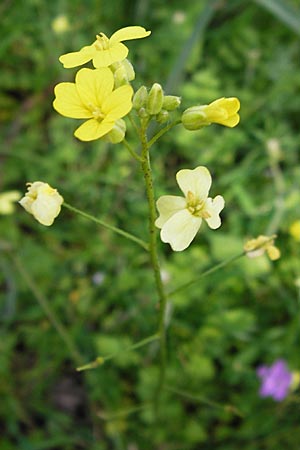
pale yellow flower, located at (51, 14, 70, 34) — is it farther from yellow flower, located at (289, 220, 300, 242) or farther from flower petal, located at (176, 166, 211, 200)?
flower petal, located at (176, 166, 211, 200)

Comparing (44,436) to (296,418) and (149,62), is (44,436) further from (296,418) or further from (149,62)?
(149,62)

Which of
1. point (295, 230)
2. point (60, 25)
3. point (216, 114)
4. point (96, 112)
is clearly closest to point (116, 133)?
point (96, 112)

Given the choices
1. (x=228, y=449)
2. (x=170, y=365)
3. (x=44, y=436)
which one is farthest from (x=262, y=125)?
(x=44, y=436)

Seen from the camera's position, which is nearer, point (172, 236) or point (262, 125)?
point (172, 236)

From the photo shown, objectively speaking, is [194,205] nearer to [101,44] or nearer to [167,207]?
→ [167,207]

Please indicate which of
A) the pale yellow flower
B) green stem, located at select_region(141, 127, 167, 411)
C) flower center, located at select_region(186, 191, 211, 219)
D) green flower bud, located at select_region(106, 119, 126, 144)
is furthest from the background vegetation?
green flower bud, located at select_region(106, 119, 126, 144)

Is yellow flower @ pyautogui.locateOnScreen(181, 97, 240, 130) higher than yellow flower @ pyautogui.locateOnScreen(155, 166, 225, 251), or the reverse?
yellow flower @ pyautogui.locateOnScreen(181, 97, 240, 130)

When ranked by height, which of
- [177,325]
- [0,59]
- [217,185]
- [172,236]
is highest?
[0,59]
